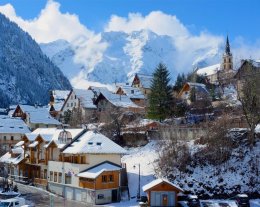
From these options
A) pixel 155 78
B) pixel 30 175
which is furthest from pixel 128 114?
pixel 30 175

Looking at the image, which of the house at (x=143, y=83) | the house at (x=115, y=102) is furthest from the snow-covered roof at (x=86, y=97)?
the house at (x=143, y=83)

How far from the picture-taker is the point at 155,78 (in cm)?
7200

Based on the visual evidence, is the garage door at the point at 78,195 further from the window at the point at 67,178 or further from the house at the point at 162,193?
the house at the point at 162,193

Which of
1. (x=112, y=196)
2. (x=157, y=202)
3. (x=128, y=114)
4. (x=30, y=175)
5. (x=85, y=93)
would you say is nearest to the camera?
(x=157, y=202)

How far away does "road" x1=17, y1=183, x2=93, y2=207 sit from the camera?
48219 mm

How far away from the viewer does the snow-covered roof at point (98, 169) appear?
160 feet

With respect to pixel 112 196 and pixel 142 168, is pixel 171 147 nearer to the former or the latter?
pixel 142 168

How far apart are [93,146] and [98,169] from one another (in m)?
3.20

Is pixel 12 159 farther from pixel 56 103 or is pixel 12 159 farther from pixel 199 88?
pixel 56 103

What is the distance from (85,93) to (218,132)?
169 ft

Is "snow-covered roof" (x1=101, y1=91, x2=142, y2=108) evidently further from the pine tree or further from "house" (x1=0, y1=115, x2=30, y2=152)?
the pine tree

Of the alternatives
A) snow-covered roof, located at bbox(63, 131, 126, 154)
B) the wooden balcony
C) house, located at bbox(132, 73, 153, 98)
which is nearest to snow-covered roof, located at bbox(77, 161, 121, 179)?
snow-covered roof, located at bbox(63, 131, 126, 154)

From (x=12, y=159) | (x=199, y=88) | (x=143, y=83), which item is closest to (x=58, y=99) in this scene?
(x=143, y=83)

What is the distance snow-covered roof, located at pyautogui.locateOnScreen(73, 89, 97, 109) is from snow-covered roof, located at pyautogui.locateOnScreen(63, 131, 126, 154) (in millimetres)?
40590
